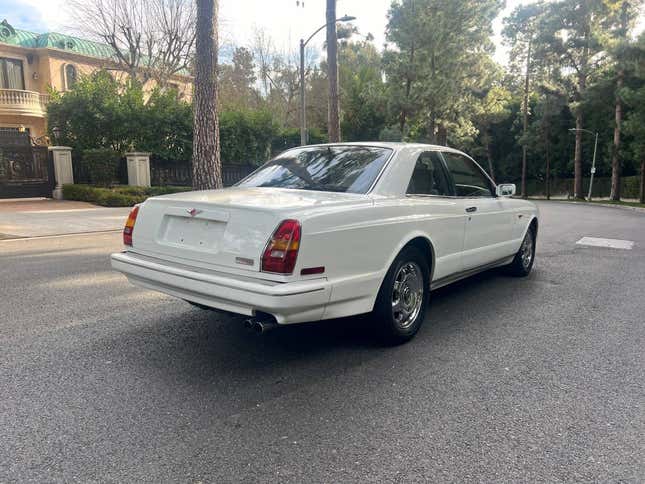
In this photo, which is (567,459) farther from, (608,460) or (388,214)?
(388,214)

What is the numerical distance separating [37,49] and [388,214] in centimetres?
3805

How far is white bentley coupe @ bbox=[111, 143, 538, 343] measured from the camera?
3207mm

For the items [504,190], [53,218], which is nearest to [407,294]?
A: [504,190]

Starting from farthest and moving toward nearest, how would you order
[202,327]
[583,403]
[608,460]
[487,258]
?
[487,258], [202,327], [583,403], [608,460]

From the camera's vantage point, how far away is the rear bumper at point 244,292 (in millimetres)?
3082

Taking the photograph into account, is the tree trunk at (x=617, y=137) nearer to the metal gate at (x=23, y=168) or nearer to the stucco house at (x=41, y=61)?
the stucco house at (x=41, y=61)

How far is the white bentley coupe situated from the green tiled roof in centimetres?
3347

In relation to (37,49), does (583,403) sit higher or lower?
lower

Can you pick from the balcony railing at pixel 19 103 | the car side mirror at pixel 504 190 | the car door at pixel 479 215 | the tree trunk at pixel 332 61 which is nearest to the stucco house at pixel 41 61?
the balcony railing at pixel 19 103

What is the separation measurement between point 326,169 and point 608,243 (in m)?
8.40

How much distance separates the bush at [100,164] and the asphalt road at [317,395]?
15799 mm

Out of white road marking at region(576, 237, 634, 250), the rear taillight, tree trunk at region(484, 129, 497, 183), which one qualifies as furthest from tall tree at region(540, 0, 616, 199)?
the rear taillight

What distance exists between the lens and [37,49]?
111ft

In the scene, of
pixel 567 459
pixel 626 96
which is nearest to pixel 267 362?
pixel 567 459
